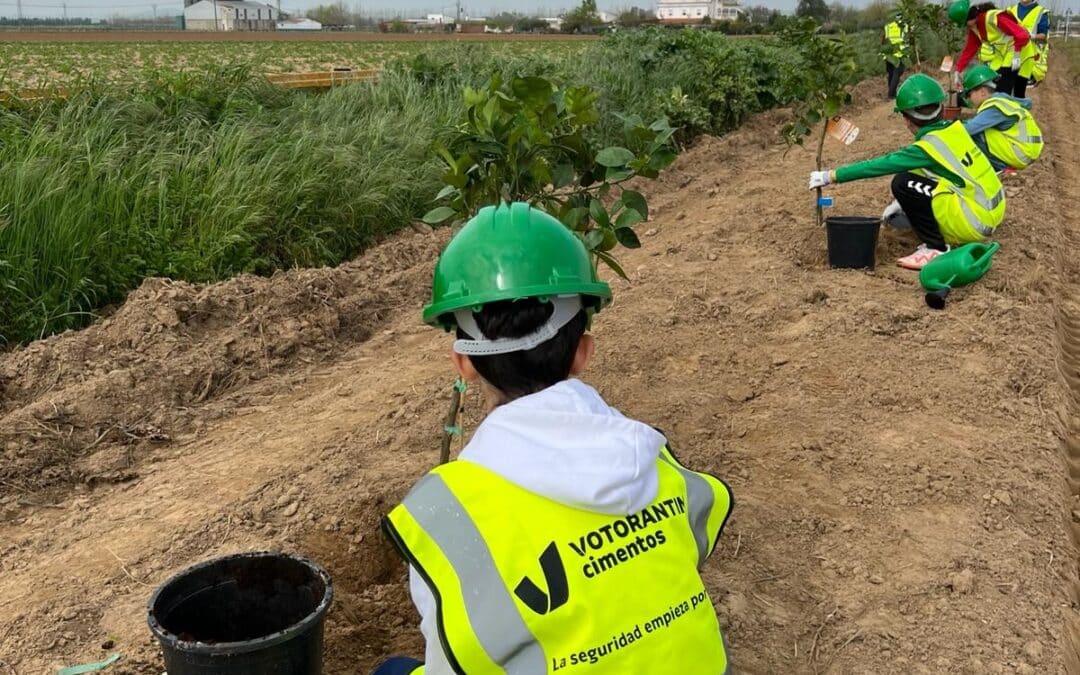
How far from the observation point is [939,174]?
Answer: 5617mm

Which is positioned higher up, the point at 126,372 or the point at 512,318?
the point at 512,318

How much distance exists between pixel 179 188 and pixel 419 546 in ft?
16.0

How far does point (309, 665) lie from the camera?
2.13m

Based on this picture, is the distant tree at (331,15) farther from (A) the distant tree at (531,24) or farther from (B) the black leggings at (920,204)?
(B) the black leggings at (920,204)

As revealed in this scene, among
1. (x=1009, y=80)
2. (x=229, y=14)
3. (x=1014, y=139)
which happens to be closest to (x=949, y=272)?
(x=1014, y=139)

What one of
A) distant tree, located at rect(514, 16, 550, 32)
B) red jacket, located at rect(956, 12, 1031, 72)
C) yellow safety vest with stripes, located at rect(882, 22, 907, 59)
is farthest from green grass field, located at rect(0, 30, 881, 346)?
distant tree, located at rect(514, 16, 550, 32)

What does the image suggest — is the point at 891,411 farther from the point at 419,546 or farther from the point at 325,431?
the point at 419,546

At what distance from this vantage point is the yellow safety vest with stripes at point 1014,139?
5852 mm

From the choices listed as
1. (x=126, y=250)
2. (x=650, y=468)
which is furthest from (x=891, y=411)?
(x=126, y=250)

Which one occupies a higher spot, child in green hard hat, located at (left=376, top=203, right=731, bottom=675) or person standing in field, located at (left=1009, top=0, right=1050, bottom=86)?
person standing in field, located at (left=1009, top=0, right=1050, bottom=86)

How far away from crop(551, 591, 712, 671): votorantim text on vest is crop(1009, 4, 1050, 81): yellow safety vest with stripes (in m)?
9.77

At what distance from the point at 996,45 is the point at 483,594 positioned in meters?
9.93

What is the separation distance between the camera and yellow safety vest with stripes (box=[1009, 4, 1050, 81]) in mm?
9594

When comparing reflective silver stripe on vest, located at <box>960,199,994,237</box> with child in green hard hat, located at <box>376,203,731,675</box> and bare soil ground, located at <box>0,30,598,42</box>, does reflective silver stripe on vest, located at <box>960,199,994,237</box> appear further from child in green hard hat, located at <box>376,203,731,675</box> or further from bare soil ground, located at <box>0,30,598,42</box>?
bare soil ground, located at <box>0,30,598,42</box>
